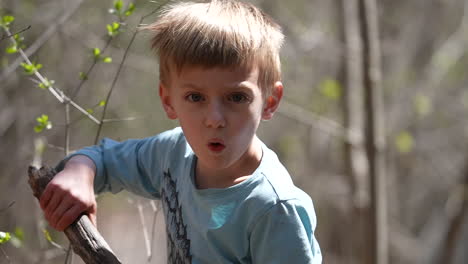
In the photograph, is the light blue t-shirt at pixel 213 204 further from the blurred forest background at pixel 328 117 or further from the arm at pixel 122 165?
the blurred forest background at pixel 328 117

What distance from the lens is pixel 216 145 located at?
1.77 metres

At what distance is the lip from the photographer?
1.75 m

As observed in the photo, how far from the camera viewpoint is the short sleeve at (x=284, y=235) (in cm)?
165

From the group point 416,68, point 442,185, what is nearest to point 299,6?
point 416,68

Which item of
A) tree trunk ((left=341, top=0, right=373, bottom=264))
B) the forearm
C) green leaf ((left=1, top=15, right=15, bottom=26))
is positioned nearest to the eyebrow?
the forearm

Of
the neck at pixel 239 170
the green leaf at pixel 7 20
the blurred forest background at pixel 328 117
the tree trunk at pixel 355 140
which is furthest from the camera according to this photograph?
the tree trunk at pixel 355 140

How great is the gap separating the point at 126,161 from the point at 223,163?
1.49 ft

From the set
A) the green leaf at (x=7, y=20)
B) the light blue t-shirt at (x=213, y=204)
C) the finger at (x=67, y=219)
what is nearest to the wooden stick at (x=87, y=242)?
the finger at (x=67, y=219)

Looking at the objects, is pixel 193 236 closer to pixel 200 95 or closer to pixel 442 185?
pixel 200 95

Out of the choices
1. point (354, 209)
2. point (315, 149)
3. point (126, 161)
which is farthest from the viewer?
point (315, 149)

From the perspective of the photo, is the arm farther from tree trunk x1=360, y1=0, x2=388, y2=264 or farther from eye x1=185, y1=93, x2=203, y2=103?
tree trunk x1=360, y1=0, x2=388, y2=264

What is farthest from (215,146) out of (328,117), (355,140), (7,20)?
(328,117)

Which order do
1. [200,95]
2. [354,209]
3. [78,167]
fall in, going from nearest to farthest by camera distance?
[200,95] → [78,167] → [354,209]

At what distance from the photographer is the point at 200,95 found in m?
1.77
